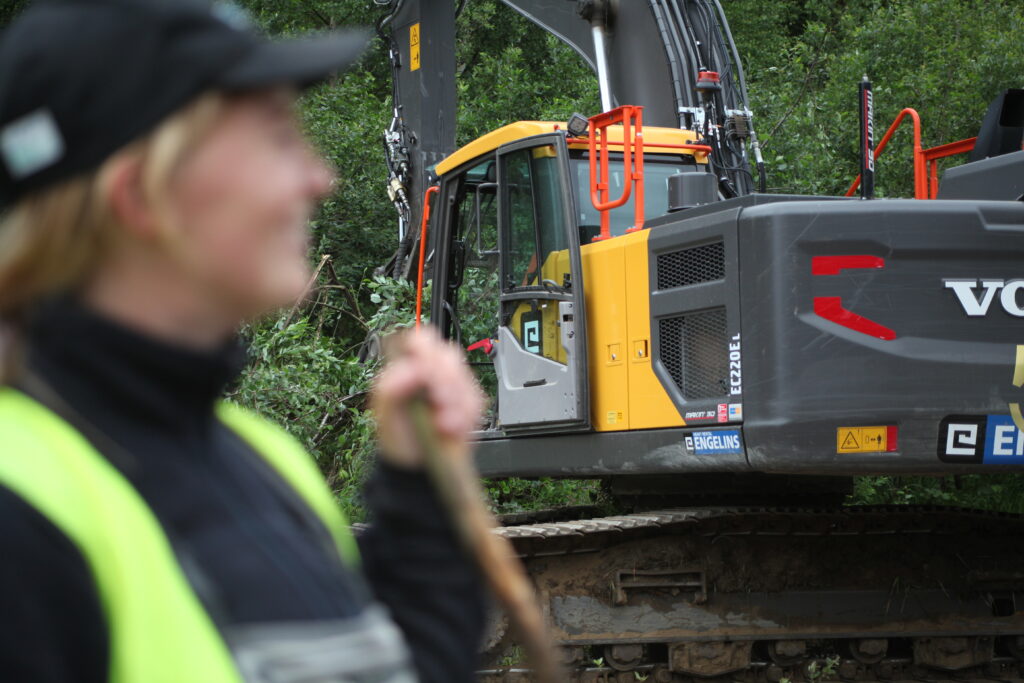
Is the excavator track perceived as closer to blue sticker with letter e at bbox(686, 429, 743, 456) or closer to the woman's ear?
blue sticker with letter e at bbox(686, 429, 743, 456)

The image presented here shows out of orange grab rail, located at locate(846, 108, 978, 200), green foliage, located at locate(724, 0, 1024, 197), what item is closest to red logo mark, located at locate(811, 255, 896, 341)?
orange grab rail, located at locate(846, 108, 978, 200)

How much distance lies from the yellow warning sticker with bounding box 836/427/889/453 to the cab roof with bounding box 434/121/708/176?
2245 millimetres

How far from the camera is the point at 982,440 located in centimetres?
568

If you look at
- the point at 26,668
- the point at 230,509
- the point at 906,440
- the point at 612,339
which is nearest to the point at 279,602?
the point at 230,509

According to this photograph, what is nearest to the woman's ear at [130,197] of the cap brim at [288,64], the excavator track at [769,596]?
the cap brim at [288,64]

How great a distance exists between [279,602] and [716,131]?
7187 mm

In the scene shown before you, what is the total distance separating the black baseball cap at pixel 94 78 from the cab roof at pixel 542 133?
5.90 m

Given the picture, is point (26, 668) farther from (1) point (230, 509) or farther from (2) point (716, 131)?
(2) point (716, 131)

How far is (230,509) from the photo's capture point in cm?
115

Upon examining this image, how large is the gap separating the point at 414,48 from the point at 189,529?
9.44m

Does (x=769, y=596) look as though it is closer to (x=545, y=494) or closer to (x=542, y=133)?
(x=542, y=133)

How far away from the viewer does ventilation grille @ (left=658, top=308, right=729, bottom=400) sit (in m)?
6.06

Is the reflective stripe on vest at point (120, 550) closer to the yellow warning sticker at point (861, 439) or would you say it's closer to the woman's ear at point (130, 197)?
the woman's ear at point (130, 197)

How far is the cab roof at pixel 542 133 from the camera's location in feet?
23.7
